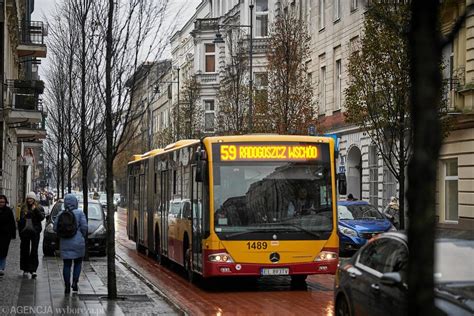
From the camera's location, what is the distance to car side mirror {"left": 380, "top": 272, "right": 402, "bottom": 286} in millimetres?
8008

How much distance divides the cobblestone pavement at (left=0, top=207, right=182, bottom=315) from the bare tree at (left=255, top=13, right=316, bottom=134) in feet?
53.9

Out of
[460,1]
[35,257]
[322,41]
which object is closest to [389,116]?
[460,1]

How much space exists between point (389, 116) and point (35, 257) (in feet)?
32.4

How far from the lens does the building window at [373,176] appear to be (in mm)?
39469

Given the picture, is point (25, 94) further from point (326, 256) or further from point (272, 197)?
point (326, 256)

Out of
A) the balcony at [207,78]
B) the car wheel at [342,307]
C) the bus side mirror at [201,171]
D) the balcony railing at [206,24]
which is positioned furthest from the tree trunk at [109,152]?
the balcony railing at [206,24]

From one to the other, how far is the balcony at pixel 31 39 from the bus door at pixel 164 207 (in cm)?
1977

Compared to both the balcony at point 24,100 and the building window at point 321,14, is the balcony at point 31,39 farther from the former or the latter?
the building window at point 321,14

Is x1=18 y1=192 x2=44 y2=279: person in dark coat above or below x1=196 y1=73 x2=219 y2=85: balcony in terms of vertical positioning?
below

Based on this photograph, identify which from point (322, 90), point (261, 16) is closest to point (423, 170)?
point (322, 90)

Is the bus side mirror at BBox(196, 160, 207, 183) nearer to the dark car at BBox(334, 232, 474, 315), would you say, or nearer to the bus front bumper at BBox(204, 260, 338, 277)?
the bus front bumper at BBox(204, 260, 338, 277)

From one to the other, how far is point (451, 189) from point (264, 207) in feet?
57.4

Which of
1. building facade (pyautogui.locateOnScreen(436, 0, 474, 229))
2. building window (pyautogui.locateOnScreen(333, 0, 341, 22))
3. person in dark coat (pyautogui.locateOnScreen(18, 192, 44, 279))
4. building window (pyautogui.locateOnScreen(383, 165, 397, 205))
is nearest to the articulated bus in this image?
person in dark coat (pyautogui.locateOnScreen(18, 192, 44, 279))

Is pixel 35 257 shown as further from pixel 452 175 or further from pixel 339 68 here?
pixel 339 68
